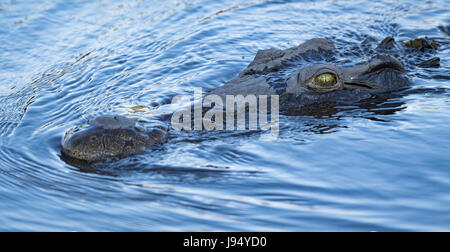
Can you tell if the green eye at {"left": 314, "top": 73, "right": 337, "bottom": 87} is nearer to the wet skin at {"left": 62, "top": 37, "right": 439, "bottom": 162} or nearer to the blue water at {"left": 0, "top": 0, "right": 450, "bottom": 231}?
the wet skin at {"left": 62, "top": 37, "right": 439, "bottom": 162}

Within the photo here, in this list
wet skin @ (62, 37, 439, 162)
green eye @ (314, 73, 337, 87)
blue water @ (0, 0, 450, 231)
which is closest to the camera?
blue water @ (0, 0, 450, 231)

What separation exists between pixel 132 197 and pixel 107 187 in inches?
10.8

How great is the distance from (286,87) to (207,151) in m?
1.36

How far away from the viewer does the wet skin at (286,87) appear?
464cm

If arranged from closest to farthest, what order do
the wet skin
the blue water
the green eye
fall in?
the blue water, the wet skin, the green eye

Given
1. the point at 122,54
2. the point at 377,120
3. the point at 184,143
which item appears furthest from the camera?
the point at 122,54

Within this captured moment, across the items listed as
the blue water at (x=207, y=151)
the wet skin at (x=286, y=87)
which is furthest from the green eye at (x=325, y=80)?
the blue water at (x=207, y=151)

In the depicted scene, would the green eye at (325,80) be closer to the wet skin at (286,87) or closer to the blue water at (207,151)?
the wet skin at (286,87)

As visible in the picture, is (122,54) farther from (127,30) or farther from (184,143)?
(184,143)

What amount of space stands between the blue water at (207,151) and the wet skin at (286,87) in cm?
15

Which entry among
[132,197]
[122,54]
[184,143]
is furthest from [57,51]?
[132,197]

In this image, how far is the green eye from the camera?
5.83 metres

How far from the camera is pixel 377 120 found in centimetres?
564

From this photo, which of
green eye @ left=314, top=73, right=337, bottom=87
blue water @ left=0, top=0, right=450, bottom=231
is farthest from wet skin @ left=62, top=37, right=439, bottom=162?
blue water @ left=0, top=0, right=450, bottom=231
